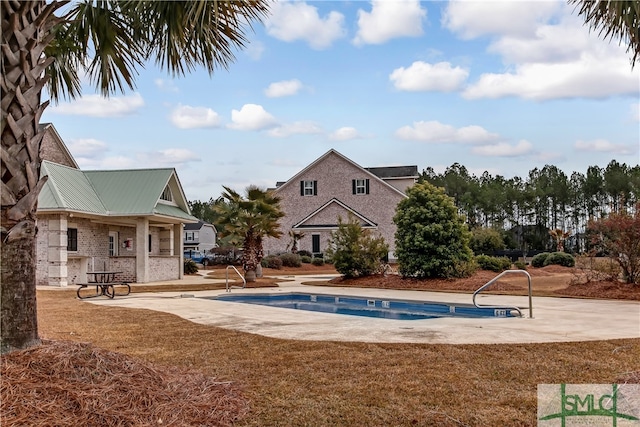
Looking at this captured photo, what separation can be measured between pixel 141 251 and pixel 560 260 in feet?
72.8

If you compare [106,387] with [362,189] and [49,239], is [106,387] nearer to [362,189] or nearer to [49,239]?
[49,239]

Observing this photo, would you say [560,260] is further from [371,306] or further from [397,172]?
[397,172]

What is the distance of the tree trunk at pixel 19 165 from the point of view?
500cm

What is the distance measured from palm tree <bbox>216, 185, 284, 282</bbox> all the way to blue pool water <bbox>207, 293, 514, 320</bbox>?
4583 millimetres

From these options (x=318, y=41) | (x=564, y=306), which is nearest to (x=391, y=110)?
(x=318, y=41)

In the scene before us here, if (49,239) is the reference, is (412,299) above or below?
below

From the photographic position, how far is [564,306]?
13.9 metres

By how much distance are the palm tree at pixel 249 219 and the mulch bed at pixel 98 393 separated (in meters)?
18.3

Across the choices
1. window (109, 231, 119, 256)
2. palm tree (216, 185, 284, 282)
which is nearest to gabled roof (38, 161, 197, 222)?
window (109, 231, 119, 256)

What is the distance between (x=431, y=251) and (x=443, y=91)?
23.4ft

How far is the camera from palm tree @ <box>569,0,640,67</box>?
5273 mm

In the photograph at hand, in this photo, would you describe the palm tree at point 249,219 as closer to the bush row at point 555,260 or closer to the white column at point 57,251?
the white column at point 57,251

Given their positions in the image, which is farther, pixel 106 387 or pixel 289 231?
pixel 289 231

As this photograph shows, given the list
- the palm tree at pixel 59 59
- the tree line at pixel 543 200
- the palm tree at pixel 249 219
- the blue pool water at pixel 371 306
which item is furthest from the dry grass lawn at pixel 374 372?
the tree line at pixel 543 200
